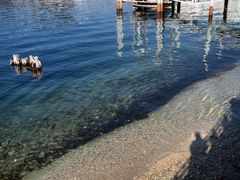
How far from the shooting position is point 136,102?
17359mm

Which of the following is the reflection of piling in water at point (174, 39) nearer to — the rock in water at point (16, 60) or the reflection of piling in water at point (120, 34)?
the reflection of piling in water at point (120, 34)

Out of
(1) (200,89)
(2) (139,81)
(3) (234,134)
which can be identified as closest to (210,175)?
(3) (234,134)

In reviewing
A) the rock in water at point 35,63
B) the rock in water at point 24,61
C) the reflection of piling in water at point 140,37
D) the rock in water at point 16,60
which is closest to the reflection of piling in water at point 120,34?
the reflection of piling in water at point 140,37

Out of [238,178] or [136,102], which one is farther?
[136,102]

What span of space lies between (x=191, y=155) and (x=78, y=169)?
4236 mm

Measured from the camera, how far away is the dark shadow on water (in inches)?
408

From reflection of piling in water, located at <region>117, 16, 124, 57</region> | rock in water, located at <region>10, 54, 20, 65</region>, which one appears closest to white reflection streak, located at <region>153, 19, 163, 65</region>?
reflection of piling in water, located at <region>117, 16, 124, 57</region>

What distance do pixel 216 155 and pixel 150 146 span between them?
2.59 meters

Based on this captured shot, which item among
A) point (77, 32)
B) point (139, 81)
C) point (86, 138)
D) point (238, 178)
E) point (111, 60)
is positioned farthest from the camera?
point (77, 32)

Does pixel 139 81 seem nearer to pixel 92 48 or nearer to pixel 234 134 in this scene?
pixel 234 134

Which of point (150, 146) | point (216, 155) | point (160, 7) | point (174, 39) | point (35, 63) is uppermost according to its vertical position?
point (160, 7)

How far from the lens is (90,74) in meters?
22.3

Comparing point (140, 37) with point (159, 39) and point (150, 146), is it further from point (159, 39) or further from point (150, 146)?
point (150, 146)

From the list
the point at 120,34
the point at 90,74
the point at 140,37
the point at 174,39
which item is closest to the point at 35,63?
the point at 90,74
